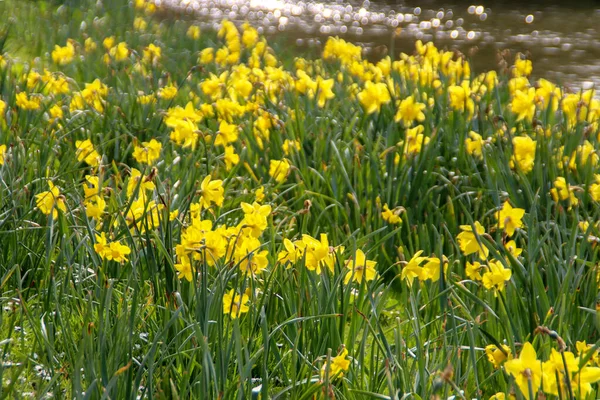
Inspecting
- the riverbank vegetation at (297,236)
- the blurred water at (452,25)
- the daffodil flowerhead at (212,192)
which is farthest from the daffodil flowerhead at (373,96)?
the blurred water at (452,25)

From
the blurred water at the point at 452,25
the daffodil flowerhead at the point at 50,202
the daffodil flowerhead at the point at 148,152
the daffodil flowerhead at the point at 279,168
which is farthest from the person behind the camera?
the blurred water at the point at 452,25

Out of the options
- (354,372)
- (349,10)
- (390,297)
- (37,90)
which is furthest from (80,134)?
(349,10)

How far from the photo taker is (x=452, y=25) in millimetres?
10883

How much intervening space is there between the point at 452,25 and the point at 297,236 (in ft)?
28.3

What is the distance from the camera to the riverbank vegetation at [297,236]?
1.85m

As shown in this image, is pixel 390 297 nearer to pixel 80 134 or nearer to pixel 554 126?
pixel 554 126

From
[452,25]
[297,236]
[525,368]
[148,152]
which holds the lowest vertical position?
[452,25]

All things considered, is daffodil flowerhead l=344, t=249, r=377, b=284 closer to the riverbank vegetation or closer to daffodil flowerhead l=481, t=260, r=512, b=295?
the riverbank vegetation

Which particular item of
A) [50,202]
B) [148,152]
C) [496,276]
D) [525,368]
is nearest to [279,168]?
[148,152]

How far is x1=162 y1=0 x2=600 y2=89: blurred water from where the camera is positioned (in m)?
8.73

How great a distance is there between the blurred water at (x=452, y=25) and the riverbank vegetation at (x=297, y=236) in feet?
12.5

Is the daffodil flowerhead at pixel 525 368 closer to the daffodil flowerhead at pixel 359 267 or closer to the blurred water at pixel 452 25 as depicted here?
the daffodil flowerhead at pixel 359 267

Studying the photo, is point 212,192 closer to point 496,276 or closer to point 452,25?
point 496,276

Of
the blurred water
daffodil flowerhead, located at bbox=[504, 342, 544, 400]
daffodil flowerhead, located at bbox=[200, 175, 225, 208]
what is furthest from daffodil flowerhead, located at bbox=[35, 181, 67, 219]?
the blurred water
